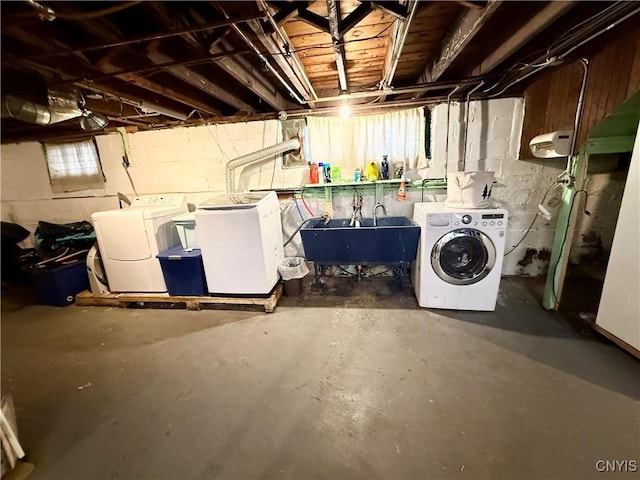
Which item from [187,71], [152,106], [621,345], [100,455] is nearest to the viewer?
[100,455]

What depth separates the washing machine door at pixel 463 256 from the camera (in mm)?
2355

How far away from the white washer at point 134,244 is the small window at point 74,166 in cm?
139

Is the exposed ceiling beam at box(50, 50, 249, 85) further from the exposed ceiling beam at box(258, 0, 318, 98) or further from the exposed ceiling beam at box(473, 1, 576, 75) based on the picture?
the exposed ceiling beam at box(473, 1, 576, 75)

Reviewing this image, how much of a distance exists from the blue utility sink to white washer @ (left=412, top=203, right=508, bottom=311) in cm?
15

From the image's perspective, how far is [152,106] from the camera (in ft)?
9.09

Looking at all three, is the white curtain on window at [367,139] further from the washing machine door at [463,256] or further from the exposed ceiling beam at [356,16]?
the exposed ceiling beam at [356,16]

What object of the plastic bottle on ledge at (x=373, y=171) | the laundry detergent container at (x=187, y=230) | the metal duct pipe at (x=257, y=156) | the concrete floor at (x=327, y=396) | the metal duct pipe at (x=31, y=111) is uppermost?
the metal duct pipe at (x=31, y=111)

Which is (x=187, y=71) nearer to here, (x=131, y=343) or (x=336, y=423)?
(x=131, y=343)

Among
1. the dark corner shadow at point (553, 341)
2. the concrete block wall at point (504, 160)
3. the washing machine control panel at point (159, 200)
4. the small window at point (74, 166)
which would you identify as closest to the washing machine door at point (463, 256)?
the dark corner shadow at point (553, 341)

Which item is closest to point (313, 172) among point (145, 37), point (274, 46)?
point (274, 46)

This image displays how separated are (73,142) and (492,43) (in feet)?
17.3

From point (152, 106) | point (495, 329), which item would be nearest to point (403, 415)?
point (495, 329)

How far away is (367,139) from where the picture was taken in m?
3.14

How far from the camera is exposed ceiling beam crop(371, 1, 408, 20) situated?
1.35m
